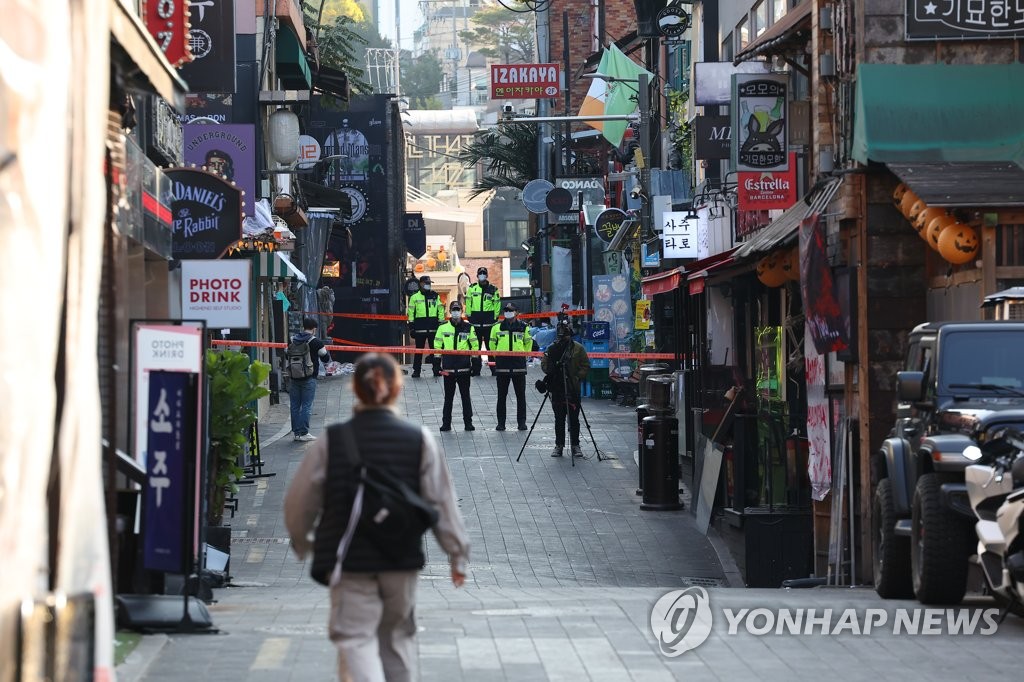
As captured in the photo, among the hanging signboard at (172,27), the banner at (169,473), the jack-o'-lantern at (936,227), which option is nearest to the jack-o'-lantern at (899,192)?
the jack-o'-lantern at (936,227)

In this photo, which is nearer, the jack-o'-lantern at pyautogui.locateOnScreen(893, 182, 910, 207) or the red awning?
the jack-o'-lantern at pyautogui.locateOnScreen(893, 182, 910, 207)

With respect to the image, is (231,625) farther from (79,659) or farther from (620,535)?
(620,535)

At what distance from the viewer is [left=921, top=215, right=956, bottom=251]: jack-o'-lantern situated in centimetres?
1571

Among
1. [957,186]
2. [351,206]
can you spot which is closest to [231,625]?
[957,186]

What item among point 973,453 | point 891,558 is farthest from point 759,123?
point 973,453

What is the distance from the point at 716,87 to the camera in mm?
24359

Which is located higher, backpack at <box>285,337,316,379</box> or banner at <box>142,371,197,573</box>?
backpack at <box>285,337,316,379</box>

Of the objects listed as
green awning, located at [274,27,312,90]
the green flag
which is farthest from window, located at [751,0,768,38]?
green awning, located at [274,27,312,90]

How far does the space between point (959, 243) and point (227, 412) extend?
6.43 meters

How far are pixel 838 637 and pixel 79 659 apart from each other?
5.39 metres

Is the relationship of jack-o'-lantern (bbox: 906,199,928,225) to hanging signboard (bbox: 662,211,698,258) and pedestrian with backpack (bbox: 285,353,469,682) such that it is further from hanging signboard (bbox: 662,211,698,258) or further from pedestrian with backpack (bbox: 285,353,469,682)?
hanging signboard (bbox: 662,211,698,258)

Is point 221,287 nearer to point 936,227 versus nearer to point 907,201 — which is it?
point 907,201

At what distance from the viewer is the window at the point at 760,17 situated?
938 inches

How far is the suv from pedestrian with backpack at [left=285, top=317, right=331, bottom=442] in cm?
1312
